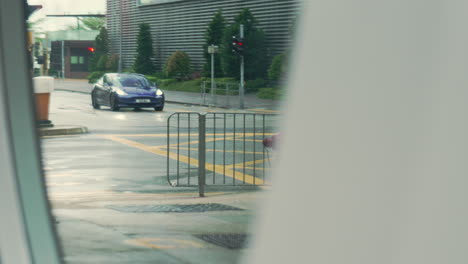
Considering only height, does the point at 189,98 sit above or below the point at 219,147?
above

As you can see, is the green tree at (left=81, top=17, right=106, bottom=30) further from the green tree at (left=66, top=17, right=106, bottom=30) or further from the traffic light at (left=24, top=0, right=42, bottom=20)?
the traffic light at (left=24, top=0, right=42, bottom=20)

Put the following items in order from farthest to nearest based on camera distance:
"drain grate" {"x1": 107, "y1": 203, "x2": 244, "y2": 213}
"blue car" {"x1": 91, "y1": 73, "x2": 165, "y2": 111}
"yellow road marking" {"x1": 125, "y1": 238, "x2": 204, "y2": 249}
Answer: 1. "drain grate" {"x1": 107, "y1": 203, "x2": 244, "y2": 213}
2. "yellow road marking" {"x1": 125, "y1": 238, "x2": 204, "y2": 249}
3. "blue car" {"x1": 91, "y1": 73, "x2": 165, "y2": 111}

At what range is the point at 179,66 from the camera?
1186mm

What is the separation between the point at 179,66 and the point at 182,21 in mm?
87

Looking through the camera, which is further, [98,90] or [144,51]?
[98,90]

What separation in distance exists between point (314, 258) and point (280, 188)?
8 centimetres

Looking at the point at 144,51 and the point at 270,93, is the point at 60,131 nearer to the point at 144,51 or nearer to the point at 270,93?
the point at 144,51

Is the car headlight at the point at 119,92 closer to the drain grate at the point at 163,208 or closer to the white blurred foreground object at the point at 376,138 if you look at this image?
the white blurred foreground object at the point at 376,138

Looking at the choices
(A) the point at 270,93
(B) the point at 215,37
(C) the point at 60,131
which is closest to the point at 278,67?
(A) the point at 270,93

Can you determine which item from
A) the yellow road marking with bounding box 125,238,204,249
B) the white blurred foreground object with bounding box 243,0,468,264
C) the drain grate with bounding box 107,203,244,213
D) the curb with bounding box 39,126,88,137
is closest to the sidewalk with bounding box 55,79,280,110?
the curb with bounding box 39,126,88,137

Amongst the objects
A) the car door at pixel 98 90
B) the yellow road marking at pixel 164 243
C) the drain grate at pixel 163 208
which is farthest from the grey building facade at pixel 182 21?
the drain grate at pixel 163 208

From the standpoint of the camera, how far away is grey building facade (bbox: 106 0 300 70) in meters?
0.84

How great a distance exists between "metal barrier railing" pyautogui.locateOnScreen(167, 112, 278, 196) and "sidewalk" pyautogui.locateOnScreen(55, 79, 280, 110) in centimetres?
2

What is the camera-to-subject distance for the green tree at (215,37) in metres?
1.07
